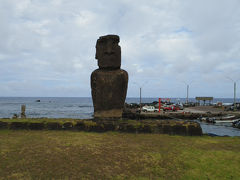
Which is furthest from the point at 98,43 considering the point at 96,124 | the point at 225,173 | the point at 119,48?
the point at 225,173

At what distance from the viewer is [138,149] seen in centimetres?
538

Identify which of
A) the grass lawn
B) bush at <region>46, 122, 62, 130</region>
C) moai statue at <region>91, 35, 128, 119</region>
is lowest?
the grass lawn

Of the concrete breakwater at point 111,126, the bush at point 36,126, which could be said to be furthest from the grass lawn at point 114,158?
the bush at point 36,126

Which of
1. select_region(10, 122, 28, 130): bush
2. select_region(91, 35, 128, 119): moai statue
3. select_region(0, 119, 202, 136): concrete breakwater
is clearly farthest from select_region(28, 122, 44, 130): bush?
select_region(91, 35, 128, 119): moai statue

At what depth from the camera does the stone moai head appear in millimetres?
9073

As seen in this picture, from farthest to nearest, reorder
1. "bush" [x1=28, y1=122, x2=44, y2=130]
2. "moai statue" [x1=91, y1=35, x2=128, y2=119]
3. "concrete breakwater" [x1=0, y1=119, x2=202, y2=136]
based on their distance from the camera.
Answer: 1. "moai statue" [x1=91, y1=35, x2=128, y2=119]
2. "bush" [x1=28, y1=122, x2=44, y2=130]
3. "concrete breakwater" [x1=0, y1=119, x2=202, y2=136]

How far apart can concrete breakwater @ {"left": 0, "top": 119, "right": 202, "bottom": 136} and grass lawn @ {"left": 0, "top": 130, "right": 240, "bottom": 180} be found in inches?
41.9

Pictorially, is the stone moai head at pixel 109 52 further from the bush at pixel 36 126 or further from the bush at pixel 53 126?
the bush at pixel 36 126

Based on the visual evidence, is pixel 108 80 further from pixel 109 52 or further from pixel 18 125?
pixel 18 125

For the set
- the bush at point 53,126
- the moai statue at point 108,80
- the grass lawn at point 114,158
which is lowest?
the grass lawn at point 114,158

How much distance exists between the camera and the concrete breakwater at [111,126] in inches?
296

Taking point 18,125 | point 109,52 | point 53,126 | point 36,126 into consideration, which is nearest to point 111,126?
point 53,126

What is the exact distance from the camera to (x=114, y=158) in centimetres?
471

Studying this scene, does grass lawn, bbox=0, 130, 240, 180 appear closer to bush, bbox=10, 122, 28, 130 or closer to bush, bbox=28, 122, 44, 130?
bush, bbox=28, 122, 44, 130
